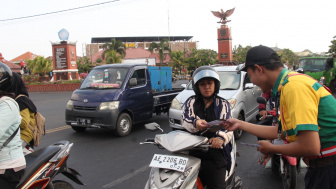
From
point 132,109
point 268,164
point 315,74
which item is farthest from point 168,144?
point 315,74

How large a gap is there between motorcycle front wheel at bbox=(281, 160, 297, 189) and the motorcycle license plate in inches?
78.1

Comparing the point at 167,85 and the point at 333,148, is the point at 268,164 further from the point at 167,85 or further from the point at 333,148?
the point at 167,85

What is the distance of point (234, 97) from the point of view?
6305 mm

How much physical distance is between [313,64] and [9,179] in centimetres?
1897

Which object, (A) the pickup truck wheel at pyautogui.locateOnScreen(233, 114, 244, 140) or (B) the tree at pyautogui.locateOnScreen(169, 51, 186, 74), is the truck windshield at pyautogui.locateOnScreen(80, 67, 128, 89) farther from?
(B) the tree at pyautogui.locateOnScreen(169, 51, 186, 74)

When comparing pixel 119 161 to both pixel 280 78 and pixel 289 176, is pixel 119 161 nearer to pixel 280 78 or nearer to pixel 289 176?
pixel 289 176

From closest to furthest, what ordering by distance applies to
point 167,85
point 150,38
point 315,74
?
1. point 167,85
2. point 315,74
3. point 150,38

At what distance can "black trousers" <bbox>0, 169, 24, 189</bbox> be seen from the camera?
2.20m

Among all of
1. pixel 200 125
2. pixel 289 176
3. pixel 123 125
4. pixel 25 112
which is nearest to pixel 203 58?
pixel 123 125

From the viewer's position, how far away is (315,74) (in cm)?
1644

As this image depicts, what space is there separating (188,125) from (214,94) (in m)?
0.44

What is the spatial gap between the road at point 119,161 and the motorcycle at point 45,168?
1309 millimetres

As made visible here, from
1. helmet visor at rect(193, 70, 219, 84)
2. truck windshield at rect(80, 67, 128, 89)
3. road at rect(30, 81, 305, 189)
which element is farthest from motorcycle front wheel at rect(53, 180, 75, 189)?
truck windshield at rect(80, 67, 128, 89)

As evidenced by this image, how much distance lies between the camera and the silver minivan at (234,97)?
→ 6.35 metres
